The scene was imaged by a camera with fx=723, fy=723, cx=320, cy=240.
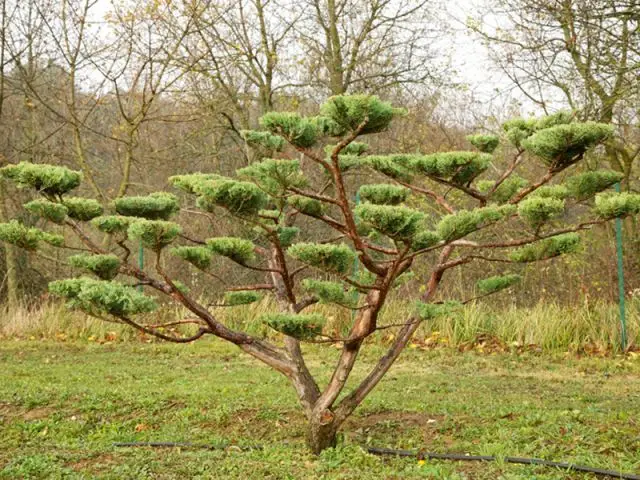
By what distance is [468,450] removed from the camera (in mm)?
4137

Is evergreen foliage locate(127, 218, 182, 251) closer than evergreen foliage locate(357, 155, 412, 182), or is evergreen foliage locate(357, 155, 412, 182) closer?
evergreen foliage locate(127, 218, 182, 251)

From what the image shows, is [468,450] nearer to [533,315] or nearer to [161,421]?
[161,421]

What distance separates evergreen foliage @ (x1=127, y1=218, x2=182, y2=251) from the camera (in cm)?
349

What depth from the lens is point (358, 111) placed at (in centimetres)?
296

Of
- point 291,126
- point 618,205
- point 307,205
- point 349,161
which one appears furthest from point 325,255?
point 618,205

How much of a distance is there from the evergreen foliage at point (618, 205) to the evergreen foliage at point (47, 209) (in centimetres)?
282

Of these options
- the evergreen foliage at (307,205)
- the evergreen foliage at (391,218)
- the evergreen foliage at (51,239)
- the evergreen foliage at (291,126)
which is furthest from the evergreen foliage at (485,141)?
the evergreen foliage at (51,239)

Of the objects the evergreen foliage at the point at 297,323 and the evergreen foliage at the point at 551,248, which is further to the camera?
the evergreen foliage at the point at 551,248

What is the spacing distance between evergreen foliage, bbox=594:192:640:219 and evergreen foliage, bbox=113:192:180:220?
244 cm

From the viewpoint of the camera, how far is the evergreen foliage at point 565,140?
10.9 ft

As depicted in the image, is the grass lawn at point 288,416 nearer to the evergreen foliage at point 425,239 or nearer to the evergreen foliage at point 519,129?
the evergreen foliage at point 425,239

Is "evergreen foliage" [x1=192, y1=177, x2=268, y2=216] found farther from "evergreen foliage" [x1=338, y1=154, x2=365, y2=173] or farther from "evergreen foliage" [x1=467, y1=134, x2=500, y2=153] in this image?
"evergreen foliage" [x1=467, y1=134, x2=500, y2=153]

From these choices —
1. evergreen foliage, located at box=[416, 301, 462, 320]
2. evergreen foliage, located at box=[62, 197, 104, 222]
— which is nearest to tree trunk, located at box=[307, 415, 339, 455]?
evergreen foliage, located at box=[416, 301, 462, 320]

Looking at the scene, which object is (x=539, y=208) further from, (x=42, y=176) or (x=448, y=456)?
(x=42, y=176)
